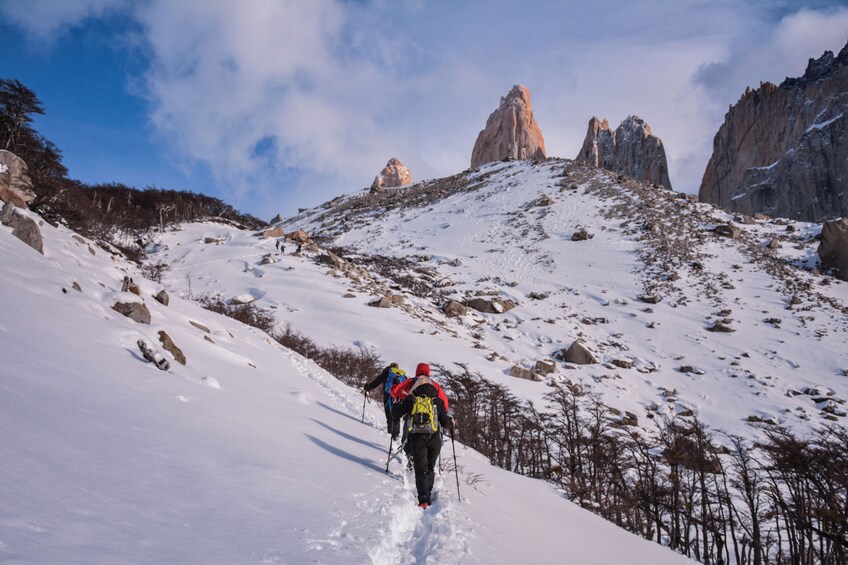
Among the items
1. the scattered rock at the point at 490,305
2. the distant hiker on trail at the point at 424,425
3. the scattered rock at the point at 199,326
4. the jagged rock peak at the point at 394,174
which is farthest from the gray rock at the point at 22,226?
the jagged rock peak at the point at 394,174

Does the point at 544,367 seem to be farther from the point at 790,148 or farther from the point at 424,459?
the point at 790,148

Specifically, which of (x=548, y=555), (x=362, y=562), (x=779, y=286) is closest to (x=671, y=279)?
(x=779, y=286)

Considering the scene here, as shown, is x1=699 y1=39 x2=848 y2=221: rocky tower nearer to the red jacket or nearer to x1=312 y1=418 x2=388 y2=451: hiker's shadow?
x1=312 y1=418 x2=388 y2=451: hiker's shadow

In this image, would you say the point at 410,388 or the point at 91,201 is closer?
the point at 410,388

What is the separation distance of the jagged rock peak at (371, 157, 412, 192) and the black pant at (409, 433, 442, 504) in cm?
11936

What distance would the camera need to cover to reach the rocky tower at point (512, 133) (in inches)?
4193

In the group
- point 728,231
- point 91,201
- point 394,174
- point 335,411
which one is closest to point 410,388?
point 335,411

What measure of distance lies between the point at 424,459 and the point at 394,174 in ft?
411

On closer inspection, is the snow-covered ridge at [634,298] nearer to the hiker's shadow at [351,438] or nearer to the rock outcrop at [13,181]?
the hiker's shadow at [351,438]

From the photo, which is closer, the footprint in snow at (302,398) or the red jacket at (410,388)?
the red jacket at (410,388)

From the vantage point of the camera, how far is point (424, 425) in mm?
5238

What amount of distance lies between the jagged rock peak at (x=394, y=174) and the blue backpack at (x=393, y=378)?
116087 millimetres

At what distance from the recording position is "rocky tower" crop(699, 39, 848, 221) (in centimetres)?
8175

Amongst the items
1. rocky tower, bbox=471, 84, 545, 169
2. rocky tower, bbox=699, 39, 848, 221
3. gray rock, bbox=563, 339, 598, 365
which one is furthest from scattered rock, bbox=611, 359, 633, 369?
rocky tower, bbox=471, 84, 545, 169
